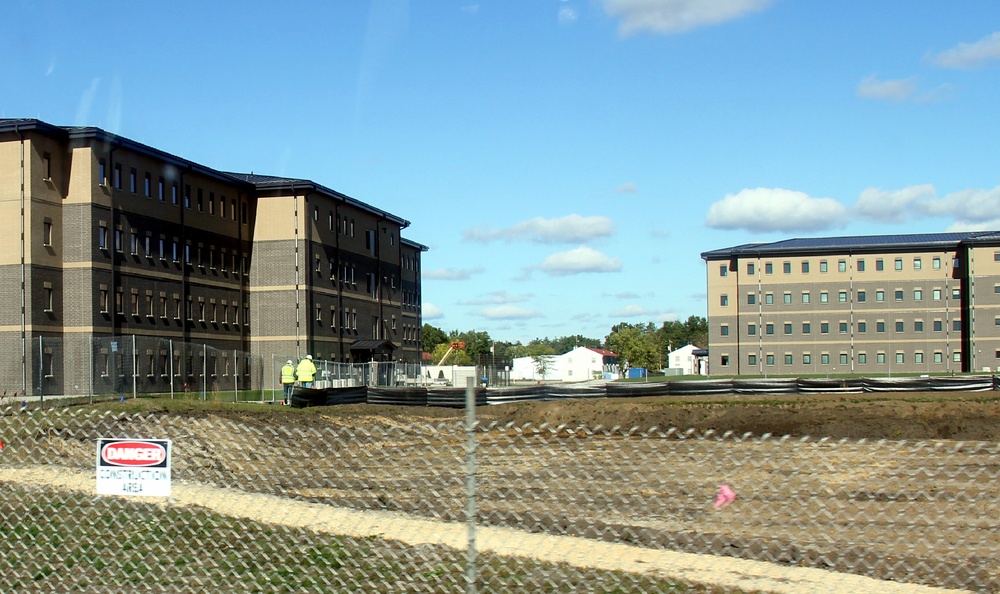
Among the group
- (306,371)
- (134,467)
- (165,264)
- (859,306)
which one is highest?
(165,264)

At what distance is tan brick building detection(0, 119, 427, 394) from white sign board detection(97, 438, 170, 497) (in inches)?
1102

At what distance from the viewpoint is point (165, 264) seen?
55750mm

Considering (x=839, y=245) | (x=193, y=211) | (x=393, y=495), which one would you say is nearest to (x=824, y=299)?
(x=839, y=245)

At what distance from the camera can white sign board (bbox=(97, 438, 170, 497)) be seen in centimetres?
683

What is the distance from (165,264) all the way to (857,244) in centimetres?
6523

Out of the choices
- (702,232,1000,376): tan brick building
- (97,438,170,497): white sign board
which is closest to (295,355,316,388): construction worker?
(97,438,170,497): white sign board

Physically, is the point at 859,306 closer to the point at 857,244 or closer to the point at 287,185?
the point at 857,244

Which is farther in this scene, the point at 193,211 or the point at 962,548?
the point at 193,211

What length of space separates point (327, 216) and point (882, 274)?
54.7 metres

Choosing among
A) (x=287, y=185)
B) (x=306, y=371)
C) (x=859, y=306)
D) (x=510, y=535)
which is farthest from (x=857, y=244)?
(x=510, y=535)

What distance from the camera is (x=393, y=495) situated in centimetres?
1486

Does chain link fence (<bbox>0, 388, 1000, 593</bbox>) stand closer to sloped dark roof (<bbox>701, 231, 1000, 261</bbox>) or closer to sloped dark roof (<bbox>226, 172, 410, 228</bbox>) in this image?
sloped dark roof (<bbox>226, 172, 410, 228</bbox>)

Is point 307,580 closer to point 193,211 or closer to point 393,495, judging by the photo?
point 393,495

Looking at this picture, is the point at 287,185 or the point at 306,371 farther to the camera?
the point at 287,185
